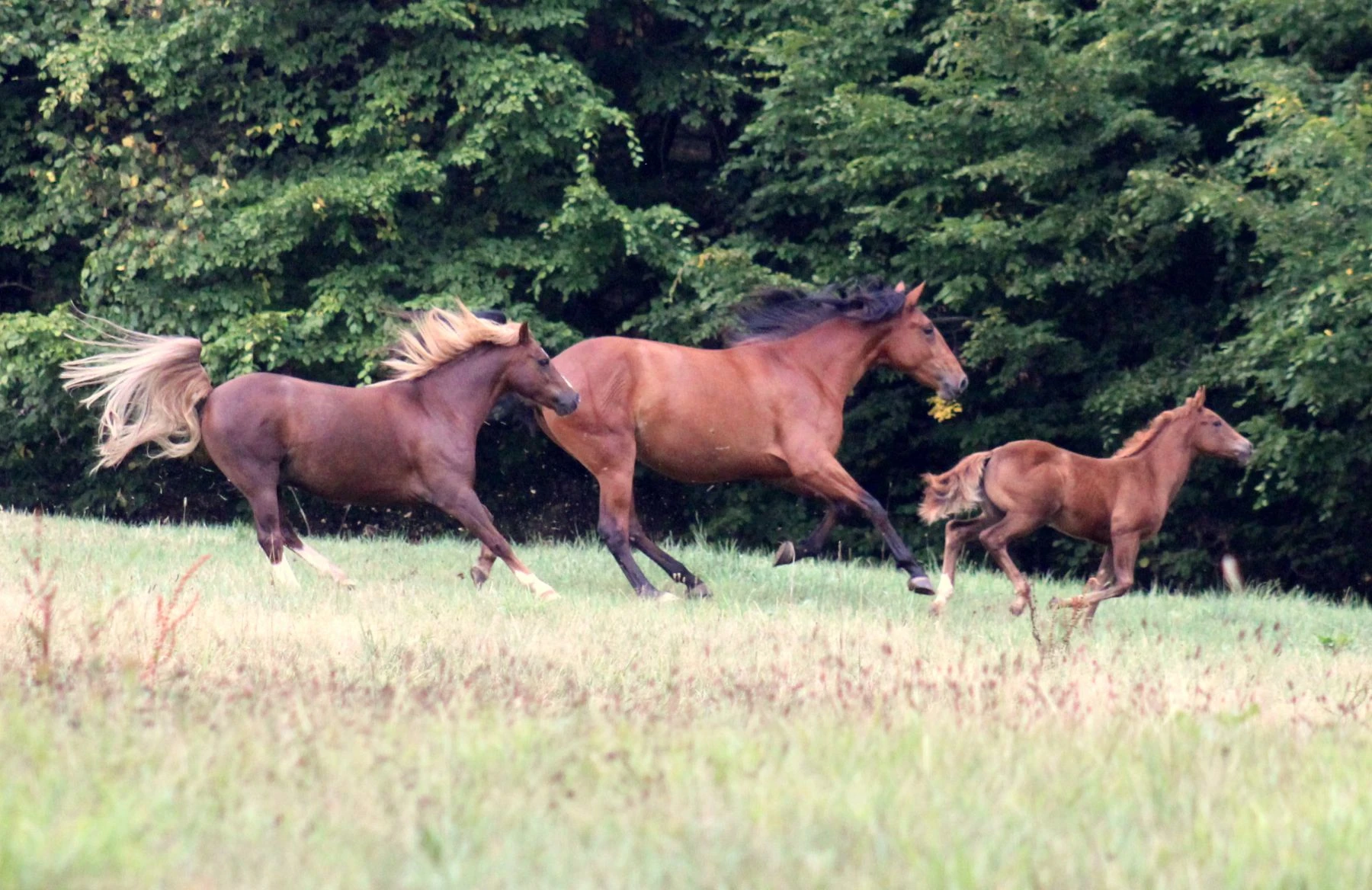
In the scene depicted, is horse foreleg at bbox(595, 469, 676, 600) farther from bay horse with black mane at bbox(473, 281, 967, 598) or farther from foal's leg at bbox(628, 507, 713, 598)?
foal's leg at bbox(628, 507, 713, 598)

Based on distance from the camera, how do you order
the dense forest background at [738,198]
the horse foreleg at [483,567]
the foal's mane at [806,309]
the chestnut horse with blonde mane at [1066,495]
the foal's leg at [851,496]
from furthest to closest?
the dense forest background at [738,198] → the foal's mane at [806,309] → the horse foreleg at [483,567] → the foal's leg at [851,496] → the chestnut horse with blonde mane at [1066,495]

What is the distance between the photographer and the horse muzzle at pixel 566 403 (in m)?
9.96

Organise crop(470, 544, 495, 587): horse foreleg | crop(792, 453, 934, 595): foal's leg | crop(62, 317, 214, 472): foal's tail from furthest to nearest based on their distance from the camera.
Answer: crop(470, 544, 495, 587): horse foreleg
crop(792, 453, 934, 595): foal's leg
crop(62, 317, 214, 472): foal's tail

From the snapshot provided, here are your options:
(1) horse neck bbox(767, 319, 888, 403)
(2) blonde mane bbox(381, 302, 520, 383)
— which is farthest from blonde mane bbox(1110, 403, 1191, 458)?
(2) blonde mane bbox(381, 302, 520, 383)

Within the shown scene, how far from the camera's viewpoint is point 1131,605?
450 inches

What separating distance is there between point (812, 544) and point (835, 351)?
1.37m

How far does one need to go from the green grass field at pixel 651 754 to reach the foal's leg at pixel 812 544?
6.96ft

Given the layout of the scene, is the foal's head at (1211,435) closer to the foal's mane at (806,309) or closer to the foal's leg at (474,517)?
the foal's mane at (806,309)

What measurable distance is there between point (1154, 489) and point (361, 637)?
5.30 m

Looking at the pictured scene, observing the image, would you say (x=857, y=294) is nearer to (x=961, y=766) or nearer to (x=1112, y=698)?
(x=1112, y=698)

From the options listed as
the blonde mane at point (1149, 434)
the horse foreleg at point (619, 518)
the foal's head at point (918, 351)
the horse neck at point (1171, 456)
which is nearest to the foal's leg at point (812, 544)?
the horse foreleg at point (619, 518)

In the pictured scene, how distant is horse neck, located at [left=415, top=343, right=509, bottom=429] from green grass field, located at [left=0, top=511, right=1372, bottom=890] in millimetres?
2129

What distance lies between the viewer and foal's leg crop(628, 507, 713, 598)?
10250 millimetres

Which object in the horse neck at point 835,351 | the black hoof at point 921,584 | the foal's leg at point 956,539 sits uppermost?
the horse neck at point 835,351
